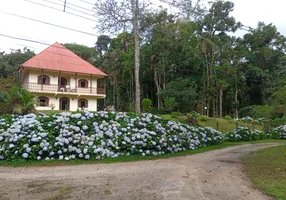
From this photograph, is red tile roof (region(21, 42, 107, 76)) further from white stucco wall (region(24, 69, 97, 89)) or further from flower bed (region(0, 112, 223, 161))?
flower bed (region(0, 112, 223, 161))

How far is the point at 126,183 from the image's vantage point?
5297 millimetres

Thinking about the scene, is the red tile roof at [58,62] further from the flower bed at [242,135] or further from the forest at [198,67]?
the flower bed at [242,135]

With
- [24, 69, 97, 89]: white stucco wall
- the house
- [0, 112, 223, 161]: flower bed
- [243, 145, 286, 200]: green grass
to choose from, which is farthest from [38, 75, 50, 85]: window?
[243, 145, 286, 200]: green grass

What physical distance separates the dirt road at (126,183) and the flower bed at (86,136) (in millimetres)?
890

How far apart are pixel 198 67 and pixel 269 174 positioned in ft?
84.2

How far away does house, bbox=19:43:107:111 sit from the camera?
83.6 feet

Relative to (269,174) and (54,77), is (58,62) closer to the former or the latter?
(54,77)

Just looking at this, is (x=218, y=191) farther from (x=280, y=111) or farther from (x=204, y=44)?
(x=204, y=44)

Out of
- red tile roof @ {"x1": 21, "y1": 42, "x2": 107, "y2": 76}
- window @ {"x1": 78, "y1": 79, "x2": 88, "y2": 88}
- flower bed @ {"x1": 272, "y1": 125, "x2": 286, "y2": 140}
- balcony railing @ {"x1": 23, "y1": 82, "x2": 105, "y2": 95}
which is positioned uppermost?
red tile roof @ {"x1": 21, "y1": 42, "x2": 107, "y2": 76}

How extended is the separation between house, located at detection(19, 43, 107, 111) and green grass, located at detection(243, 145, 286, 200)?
1970cm

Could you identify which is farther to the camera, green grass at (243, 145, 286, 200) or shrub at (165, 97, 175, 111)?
shrub at (165, 97, 175, 111)

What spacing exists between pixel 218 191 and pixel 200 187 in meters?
0.33

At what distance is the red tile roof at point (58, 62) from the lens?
25.7 meters

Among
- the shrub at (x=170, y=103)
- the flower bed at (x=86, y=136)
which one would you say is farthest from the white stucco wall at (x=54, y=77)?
the flower bed at (x=86, y=136)
